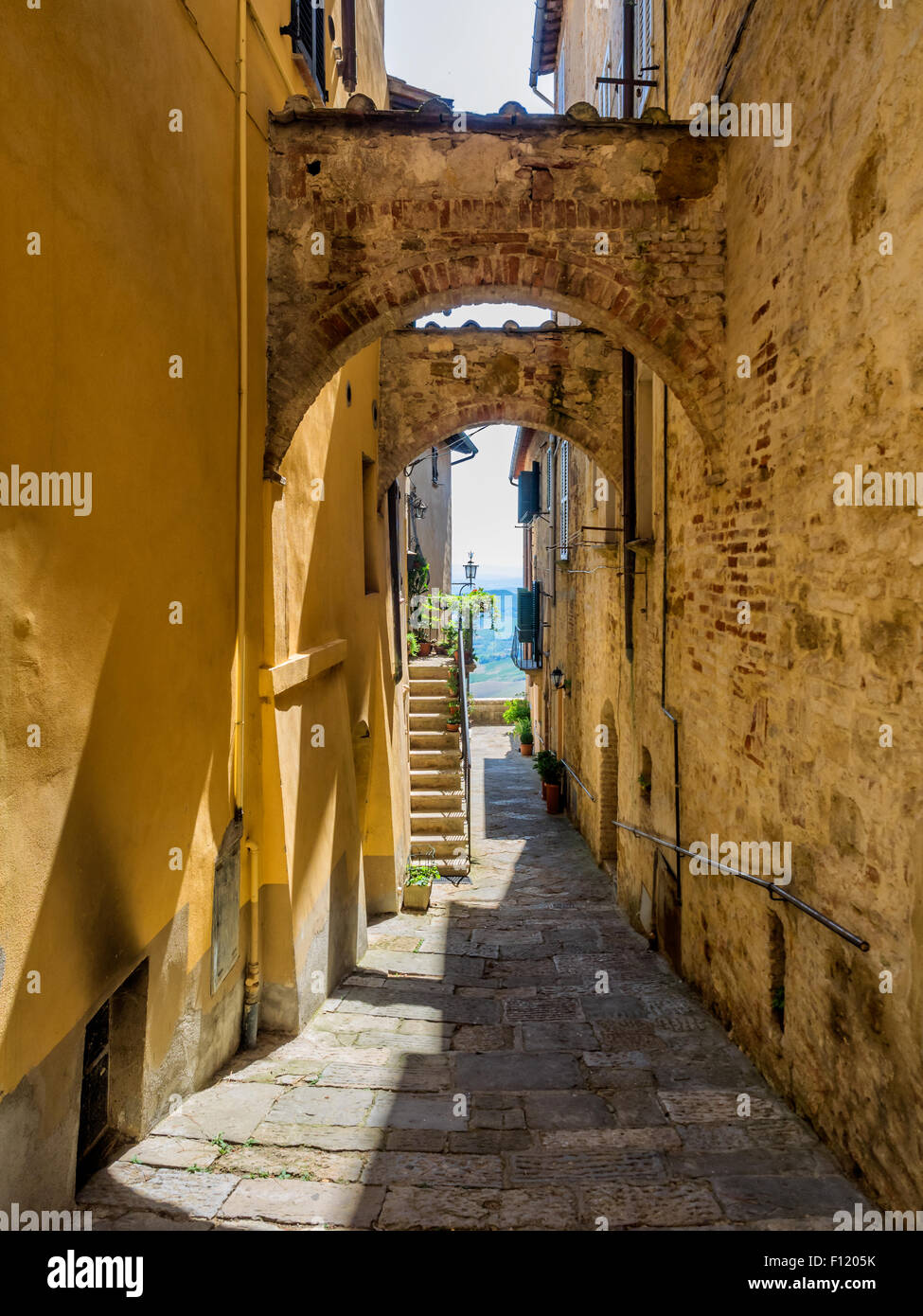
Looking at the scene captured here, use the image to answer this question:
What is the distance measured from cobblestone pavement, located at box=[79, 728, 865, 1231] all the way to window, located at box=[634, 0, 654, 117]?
313 inches

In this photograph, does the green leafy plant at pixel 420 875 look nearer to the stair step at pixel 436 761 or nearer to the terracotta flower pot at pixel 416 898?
the terracotta flower pot at pixel 416 898

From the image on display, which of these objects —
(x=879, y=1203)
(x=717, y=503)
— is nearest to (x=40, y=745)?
(x=879, y=1203)

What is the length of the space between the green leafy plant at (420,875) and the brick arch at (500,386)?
4540 millimetres

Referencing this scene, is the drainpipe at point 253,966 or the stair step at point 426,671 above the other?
the stair step at point 426,671

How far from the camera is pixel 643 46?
768 centimetres

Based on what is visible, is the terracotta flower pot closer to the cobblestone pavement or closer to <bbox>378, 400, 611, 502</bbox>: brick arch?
the cobblestone pavement

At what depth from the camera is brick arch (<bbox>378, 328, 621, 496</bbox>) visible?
9.09 m

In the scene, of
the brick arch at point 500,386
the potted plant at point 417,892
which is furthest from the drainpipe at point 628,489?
the potted plant at point 417,892

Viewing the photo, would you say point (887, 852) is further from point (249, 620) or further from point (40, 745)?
point (249, 620)

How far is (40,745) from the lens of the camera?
8.00ft

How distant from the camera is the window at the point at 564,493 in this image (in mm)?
13336

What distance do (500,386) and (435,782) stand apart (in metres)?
5.54

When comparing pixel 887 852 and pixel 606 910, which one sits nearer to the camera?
pixel 887 852

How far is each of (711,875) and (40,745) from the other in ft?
14.2
